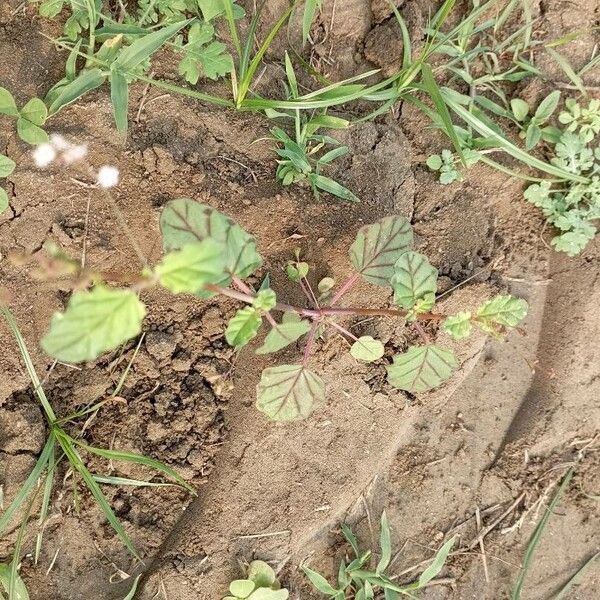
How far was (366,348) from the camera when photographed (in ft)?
6.88

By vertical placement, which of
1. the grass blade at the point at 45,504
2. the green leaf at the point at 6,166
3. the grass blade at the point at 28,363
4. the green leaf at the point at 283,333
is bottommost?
the grass blade at the point at 45,504

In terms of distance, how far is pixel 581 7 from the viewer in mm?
2510

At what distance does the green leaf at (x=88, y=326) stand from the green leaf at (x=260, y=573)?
1.26 m

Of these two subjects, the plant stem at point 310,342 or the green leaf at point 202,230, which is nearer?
the green leaf at point 202,230

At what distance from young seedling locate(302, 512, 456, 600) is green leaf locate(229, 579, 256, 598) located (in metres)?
0.21

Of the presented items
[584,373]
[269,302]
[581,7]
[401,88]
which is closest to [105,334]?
[269,302]

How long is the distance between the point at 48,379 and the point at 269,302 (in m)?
0.85

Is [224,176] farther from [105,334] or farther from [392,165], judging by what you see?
[105,334]

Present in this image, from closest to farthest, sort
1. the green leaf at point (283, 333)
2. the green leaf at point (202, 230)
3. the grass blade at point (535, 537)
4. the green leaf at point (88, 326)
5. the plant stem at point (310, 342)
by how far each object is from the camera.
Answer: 1. the green leaf at point (88, 326)
2. the green leaf at point (202, 230)
3. the green leaf at point (283, 333)
4. the plant stem at point (310, 342)
5. the grass blade at point (535, 537)

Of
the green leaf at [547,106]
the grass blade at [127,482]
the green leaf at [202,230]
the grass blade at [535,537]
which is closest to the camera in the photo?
the green leaf at [202,230]

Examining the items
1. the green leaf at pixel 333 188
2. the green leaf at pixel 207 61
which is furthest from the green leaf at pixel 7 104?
the green leaf at pixel 333 188

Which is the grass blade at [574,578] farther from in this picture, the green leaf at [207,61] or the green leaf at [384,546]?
the green leaf at [207,61]

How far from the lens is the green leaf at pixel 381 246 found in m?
2.00

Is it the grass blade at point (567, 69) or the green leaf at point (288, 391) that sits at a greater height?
the grass blade at point (567, 69)
